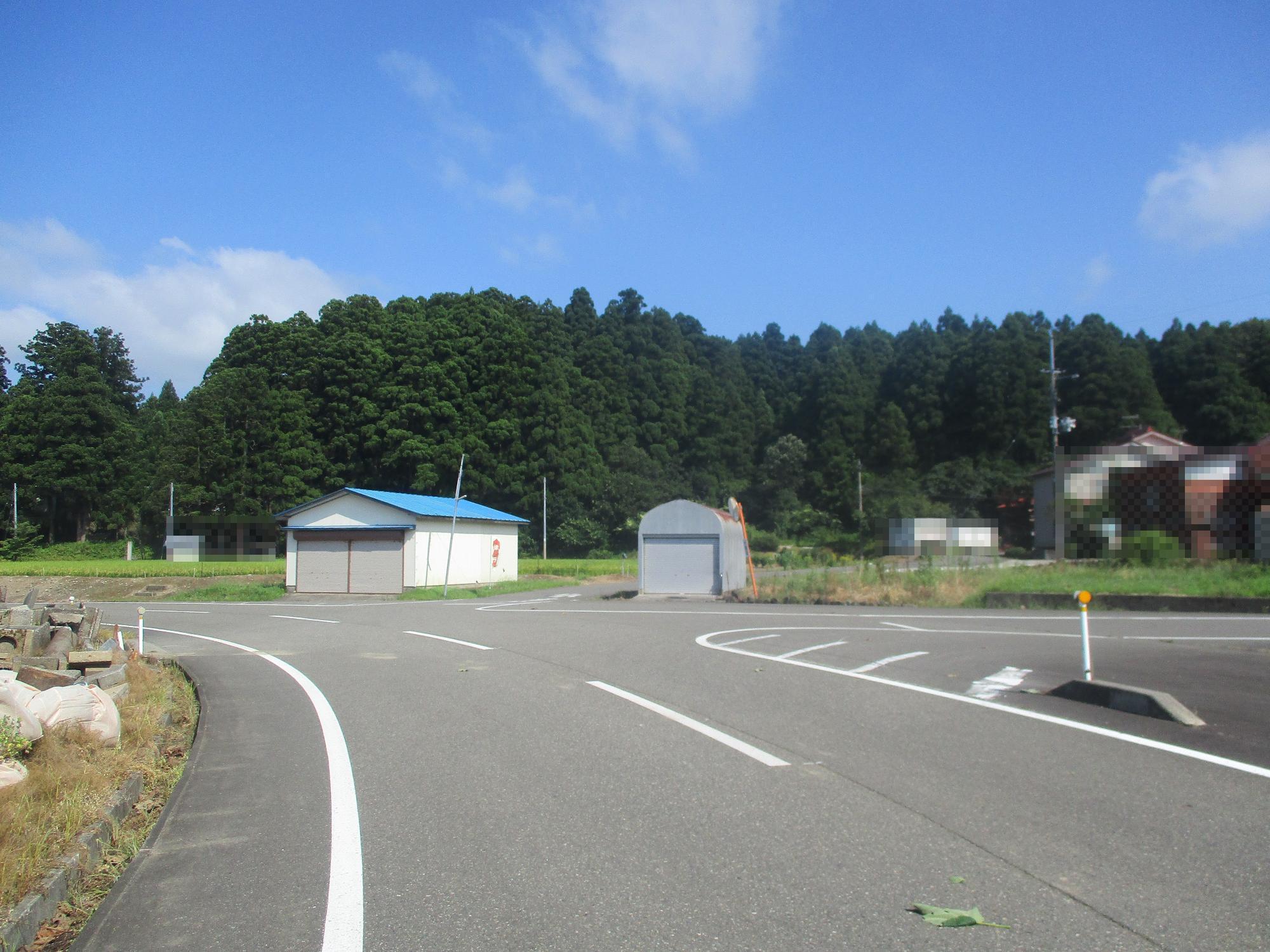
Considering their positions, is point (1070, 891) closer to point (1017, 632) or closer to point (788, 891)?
point (788, 891)

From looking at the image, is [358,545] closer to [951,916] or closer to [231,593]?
[231,593]

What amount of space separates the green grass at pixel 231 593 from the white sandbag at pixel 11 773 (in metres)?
28.3

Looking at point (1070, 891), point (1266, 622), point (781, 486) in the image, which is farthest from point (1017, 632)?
point (781, 486)

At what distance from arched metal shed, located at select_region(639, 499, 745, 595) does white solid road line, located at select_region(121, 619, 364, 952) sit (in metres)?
19.6

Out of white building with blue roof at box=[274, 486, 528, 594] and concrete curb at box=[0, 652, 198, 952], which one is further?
white building with blue roof at box=[274, 486, 528, 594]

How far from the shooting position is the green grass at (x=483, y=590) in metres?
32.1

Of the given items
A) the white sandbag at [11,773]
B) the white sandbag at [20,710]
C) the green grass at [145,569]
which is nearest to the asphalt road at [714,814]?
the white sandbag at [11,773]

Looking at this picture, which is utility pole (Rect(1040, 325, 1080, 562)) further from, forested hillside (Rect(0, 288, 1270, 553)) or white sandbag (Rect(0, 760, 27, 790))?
white sandbag (Rect(0, 760, 27, 790))

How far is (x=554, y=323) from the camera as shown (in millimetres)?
71875

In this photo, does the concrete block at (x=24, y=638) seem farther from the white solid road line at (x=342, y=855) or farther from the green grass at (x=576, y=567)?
the green grass at (x=576, y=567)

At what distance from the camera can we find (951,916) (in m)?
3.59

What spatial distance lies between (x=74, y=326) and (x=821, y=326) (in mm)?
71884

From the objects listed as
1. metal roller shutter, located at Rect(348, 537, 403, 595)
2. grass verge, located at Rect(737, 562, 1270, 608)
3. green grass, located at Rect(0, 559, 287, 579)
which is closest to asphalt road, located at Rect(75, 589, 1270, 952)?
grass verge, located at Rect(737, 562, 1270, 608)

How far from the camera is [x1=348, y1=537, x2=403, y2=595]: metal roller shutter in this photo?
34188mm
